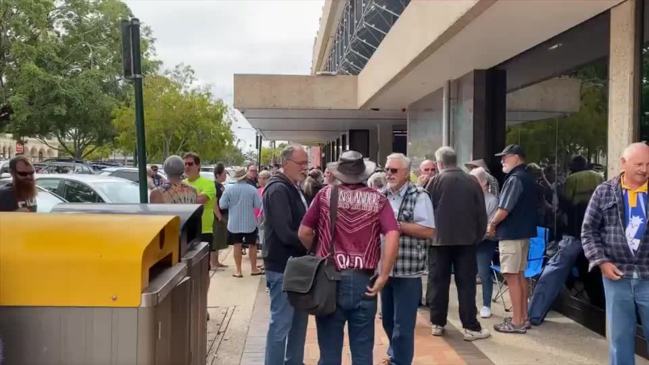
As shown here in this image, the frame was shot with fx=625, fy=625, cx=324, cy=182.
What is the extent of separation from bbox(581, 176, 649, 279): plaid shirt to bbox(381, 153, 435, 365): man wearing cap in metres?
1.10

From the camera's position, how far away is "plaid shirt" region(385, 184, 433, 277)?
4.70 meters

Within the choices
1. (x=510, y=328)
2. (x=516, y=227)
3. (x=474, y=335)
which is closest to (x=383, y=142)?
(x=516, y=227)

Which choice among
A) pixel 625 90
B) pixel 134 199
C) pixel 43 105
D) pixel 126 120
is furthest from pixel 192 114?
pixel 625 90

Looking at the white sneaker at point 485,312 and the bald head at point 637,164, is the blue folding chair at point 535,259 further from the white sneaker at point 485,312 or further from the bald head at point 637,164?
the bald head at point 637,164

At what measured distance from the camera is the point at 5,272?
8.74ft

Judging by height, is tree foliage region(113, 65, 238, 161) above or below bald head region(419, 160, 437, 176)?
above

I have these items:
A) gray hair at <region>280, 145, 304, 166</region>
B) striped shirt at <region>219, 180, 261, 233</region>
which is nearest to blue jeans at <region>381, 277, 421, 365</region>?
gray hair at <region>280, 145, 304, 166</region>

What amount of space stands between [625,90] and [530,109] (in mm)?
2946

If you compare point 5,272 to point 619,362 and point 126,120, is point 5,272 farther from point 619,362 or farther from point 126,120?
point 126,120

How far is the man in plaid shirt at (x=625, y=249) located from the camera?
4.06 meters

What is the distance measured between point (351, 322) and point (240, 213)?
5.43m

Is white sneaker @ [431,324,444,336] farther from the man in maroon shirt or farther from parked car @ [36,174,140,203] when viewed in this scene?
parked car @ [36,174,140,203]

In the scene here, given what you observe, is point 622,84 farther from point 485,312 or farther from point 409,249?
point 485,312

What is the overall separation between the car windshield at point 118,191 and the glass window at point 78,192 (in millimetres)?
137
